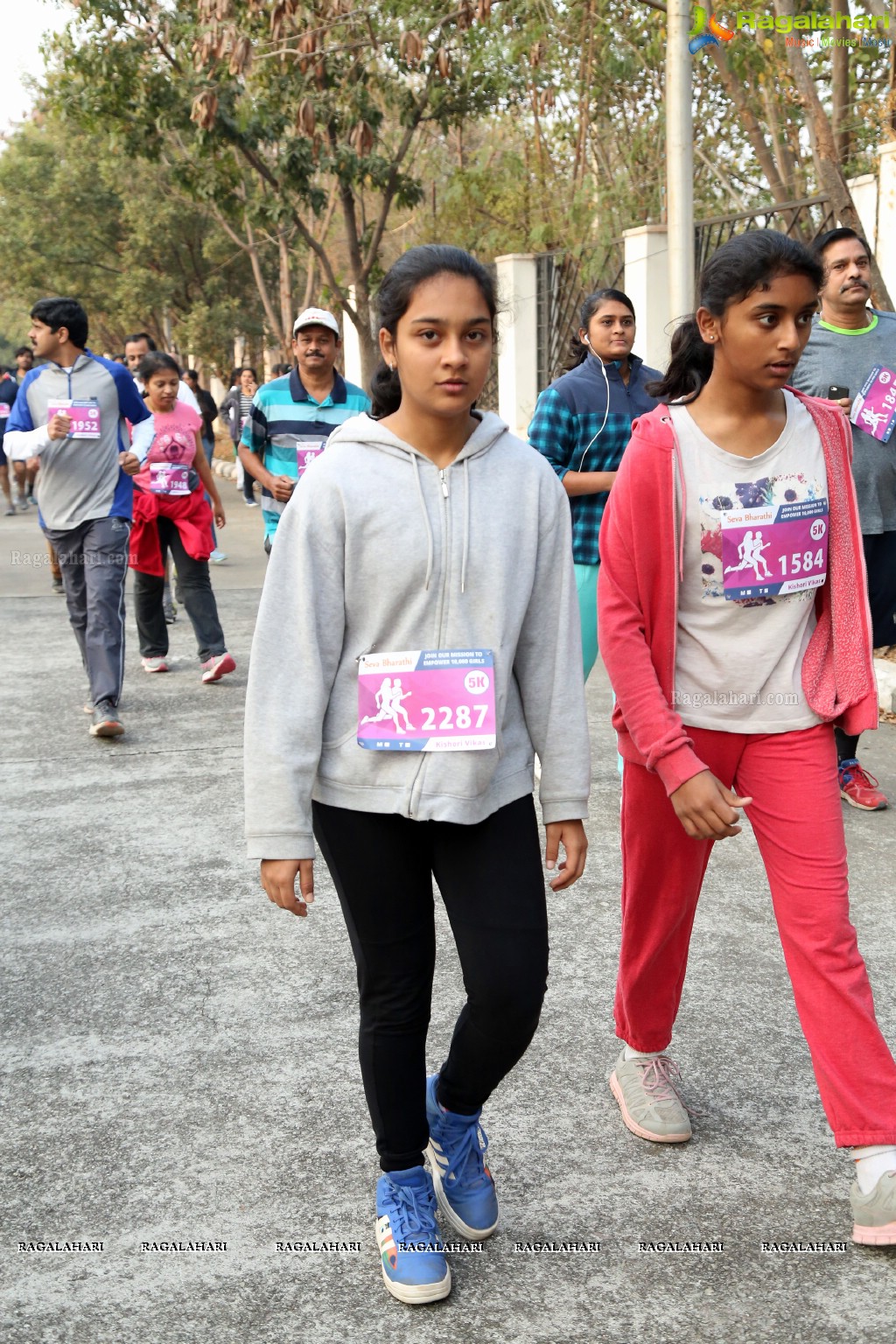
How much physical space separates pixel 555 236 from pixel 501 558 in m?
16.0

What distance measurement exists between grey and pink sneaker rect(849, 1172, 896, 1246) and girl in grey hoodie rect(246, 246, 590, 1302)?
0.73 m

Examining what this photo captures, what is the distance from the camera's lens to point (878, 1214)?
2771 millimetres

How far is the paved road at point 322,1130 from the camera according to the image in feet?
8.71

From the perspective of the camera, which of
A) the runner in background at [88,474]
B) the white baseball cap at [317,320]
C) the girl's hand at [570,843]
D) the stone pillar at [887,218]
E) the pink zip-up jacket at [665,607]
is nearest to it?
the girl's hand at [570,843]

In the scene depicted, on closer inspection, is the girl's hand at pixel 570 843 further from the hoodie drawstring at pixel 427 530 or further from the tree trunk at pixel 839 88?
the tree trunk at pixel 839 88

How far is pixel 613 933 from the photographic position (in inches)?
177

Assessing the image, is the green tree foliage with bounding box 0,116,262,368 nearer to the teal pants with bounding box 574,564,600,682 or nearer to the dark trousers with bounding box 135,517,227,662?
the dark trousers with bounding box 135,517,227,662

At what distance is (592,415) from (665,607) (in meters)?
2.52

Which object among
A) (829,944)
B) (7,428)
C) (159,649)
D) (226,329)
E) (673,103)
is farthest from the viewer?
(226,329)

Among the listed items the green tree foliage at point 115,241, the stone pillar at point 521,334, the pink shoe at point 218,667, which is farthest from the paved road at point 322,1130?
the green tree foliage at point 115,241

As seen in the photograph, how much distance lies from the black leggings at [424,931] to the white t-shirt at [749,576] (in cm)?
55

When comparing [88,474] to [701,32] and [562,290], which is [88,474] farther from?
[562,290]

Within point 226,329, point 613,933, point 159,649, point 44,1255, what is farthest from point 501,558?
point 226,329

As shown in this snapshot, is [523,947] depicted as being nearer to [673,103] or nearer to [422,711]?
[422,711]
